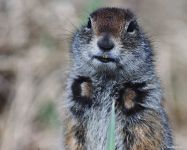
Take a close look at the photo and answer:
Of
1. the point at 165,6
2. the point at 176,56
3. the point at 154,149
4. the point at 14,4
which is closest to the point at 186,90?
the point at 176,56

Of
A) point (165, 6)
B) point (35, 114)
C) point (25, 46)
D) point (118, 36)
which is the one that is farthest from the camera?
point (165, 6)

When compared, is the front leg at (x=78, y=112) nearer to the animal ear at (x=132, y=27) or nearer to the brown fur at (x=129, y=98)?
the brown fur at (x=129, y=98)

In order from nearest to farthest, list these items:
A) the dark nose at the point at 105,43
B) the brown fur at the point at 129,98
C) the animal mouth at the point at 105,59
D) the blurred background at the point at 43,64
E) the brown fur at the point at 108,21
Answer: the dark nose at the point at 105,43
the animal mouth at the point at 105,59
the brown fur at the point at 108,21
the brown fur at the point at 129,98
the blurred background at the point at 43,64

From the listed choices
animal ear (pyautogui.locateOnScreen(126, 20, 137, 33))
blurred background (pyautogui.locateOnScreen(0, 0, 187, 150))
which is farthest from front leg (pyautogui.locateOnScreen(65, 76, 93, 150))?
blurred background (pyautogui.locateOnScreen(0, 0, 187, 150))

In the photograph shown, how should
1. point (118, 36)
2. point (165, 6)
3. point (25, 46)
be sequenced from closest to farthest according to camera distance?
point (118, 36)
point (25, 46)
point (165, 6)

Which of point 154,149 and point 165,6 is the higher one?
point 165,6

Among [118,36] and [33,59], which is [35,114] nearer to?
[33,59]

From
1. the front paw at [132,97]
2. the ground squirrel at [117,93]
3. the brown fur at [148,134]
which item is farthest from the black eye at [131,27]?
the brown fur at [148,134]

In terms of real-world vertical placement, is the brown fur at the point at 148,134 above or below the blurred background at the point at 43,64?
below
